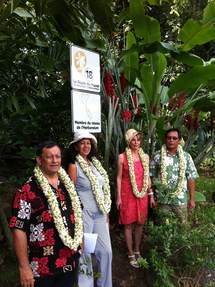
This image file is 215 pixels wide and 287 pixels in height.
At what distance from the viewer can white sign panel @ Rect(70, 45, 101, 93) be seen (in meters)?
2.62

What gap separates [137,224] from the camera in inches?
136

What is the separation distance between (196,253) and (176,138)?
4.56 ft

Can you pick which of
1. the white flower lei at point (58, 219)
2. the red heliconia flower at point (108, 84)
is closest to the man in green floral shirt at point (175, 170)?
the red heliconia flower at point (108, 84)

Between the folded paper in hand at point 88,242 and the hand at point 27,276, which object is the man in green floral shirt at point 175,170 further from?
the hand at point 27,276

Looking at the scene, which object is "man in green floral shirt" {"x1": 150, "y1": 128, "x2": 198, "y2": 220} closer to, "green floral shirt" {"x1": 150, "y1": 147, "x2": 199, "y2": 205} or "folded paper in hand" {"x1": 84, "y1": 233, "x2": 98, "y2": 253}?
"green floral shirt" {"x1": 150, "y1": 147, "x2": 199, "y2": 205}

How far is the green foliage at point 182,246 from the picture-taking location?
2.48 m

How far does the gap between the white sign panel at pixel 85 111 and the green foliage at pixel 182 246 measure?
3.80 feet

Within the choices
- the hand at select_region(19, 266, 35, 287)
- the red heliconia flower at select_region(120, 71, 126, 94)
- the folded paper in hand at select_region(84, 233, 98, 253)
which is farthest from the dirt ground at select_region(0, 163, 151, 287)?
the red heliconia flower at select_region(120, 71, 126, 94)

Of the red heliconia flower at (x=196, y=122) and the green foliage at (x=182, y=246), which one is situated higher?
the red heliconia flower at (x=196, y=122)

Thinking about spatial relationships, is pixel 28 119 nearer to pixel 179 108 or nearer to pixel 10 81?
pixel 10 81

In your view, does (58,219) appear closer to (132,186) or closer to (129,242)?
(132,186)

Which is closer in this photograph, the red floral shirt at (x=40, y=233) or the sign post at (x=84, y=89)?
the red floral shirt at (x=40, y=233)

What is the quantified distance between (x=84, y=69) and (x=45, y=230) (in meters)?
1.63

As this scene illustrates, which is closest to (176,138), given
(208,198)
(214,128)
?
(214,128)
